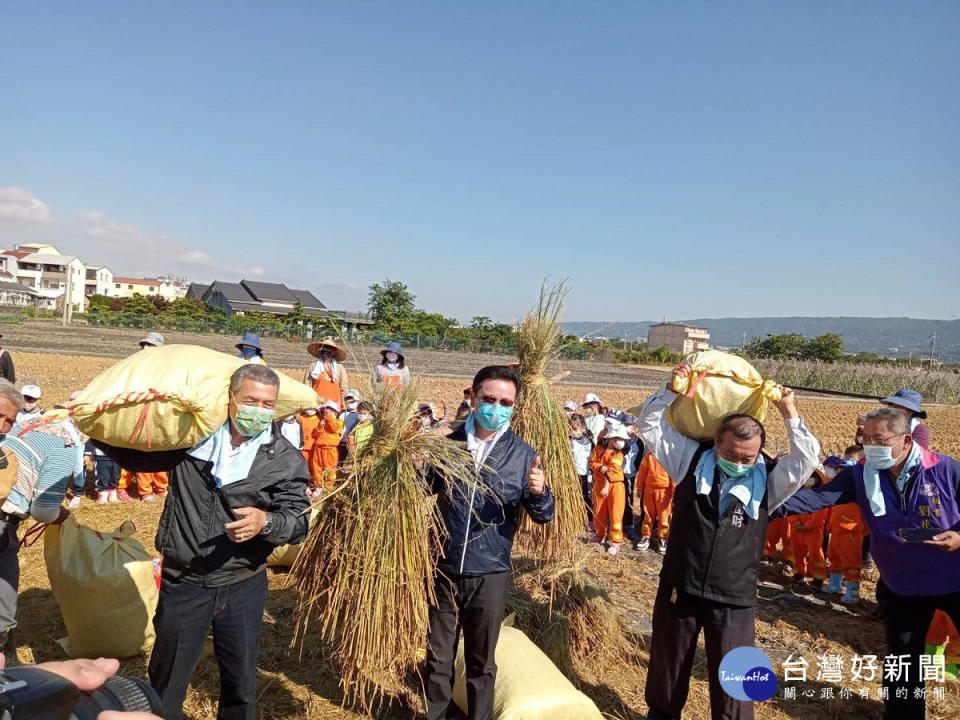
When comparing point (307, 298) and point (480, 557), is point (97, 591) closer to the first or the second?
point (480, 557)

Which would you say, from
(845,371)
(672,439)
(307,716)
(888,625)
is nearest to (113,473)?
(307,716)

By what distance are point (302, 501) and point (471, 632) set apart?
1.04 metres

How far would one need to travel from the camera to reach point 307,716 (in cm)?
319

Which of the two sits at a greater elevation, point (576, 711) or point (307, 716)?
point (576, 711)

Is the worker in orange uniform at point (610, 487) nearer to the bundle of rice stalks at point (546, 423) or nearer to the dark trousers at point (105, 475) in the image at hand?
the bundle of rice stalks at point (546, 423)

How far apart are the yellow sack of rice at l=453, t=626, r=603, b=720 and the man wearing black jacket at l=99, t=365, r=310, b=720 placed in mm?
1152

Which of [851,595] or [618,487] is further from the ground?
[618,487]

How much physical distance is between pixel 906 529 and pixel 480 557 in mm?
2336

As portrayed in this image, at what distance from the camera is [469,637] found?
9.20 ft

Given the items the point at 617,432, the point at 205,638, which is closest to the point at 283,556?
the point at 205,638

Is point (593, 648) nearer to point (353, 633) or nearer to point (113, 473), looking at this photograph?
point (353, 633)

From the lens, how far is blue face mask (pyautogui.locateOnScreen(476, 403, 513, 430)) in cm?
285

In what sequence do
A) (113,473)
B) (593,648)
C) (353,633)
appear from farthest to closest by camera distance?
(113,473) < (593,648) < (353,633)

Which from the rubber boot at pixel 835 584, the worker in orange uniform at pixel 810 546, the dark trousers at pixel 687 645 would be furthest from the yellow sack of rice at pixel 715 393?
the rubber boot at pixel 835 584
